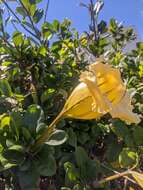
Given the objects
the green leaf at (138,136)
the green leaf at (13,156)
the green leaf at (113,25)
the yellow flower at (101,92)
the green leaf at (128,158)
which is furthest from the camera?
the green leaf at (113,25)

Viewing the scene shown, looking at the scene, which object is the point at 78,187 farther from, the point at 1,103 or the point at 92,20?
the point at 92,20

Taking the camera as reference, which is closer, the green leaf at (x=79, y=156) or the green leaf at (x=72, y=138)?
the green leaf at (x=79, y=156)

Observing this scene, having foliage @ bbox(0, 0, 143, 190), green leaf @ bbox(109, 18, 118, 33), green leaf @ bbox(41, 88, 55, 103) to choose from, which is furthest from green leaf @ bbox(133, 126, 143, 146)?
green leaf @ bbox(109, 18, 118, 33)

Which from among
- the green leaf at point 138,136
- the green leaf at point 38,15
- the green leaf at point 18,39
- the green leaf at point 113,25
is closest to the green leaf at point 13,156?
the green leaf at point 138,136

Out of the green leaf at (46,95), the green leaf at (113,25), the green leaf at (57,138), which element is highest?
the green leaf at (113,25)

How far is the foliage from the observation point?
1191mm

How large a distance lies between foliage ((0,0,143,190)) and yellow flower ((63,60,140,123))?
11 centimetres

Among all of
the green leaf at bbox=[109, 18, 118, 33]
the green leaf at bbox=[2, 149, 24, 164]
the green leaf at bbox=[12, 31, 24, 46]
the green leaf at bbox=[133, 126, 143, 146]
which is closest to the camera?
the green leaf at bbox=[2, 149, 24, 164]

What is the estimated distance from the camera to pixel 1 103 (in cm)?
142

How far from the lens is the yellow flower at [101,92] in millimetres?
1058

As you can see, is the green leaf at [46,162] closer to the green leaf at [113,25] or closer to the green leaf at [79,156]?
the green leaf at [79,156]

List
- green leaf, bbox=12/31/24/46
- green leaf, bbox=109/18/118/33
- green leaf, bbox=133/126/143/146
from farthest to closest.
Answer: green leaf, bbox=109/18/118/33 → green leaf, bbox=12/31/24/46 → green leaf, bbox=133/126/143/146

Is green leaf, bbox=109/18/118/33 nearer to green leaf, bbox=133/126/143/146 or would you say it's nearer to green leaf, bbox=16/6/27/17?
green leaf, bbox=16/6/27/17

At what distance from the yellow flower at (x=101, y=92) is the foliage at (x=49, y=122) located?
0.35 ft
